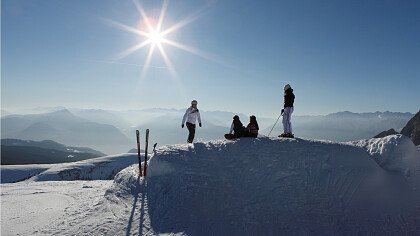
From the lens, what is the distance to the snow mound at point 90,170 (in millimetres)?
91500

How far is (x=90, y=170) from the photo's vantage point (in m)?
106

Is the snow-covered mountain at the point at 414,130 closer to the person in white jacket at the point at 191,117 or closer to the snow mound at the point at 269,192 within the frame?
the person in white jacket at the point at 191,117

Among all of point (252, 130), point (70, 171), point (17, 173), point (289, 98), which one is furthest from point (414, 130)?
point (17, 173)

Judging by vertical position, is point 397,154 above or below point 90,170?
above

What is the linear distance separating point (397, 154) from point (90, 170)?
4158 inches

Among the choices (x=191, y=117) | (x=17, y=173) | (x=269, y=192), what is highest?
(x=191, y=117)

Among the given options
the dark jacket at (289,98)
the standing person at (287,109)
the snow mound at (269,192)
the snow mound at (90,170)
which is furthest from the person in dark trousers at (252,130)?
the snow mound at (90,170)

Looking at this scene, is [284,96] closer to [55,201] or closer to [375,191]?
[375,191]

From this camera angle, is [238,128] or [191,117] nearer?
[238,128]

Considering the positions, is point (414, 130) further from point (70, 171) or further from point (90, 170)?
point (70, 171)

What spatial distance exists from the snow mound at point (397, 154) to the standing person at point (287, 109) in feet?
13.1

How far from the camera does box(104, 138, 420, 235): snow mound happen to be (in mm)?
11250

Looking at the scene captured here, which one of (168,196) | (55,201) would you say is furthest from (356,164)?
(55,201)

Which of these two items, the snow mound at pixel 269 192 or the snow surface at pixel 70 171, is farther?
the snow surface at pixel 70 171
